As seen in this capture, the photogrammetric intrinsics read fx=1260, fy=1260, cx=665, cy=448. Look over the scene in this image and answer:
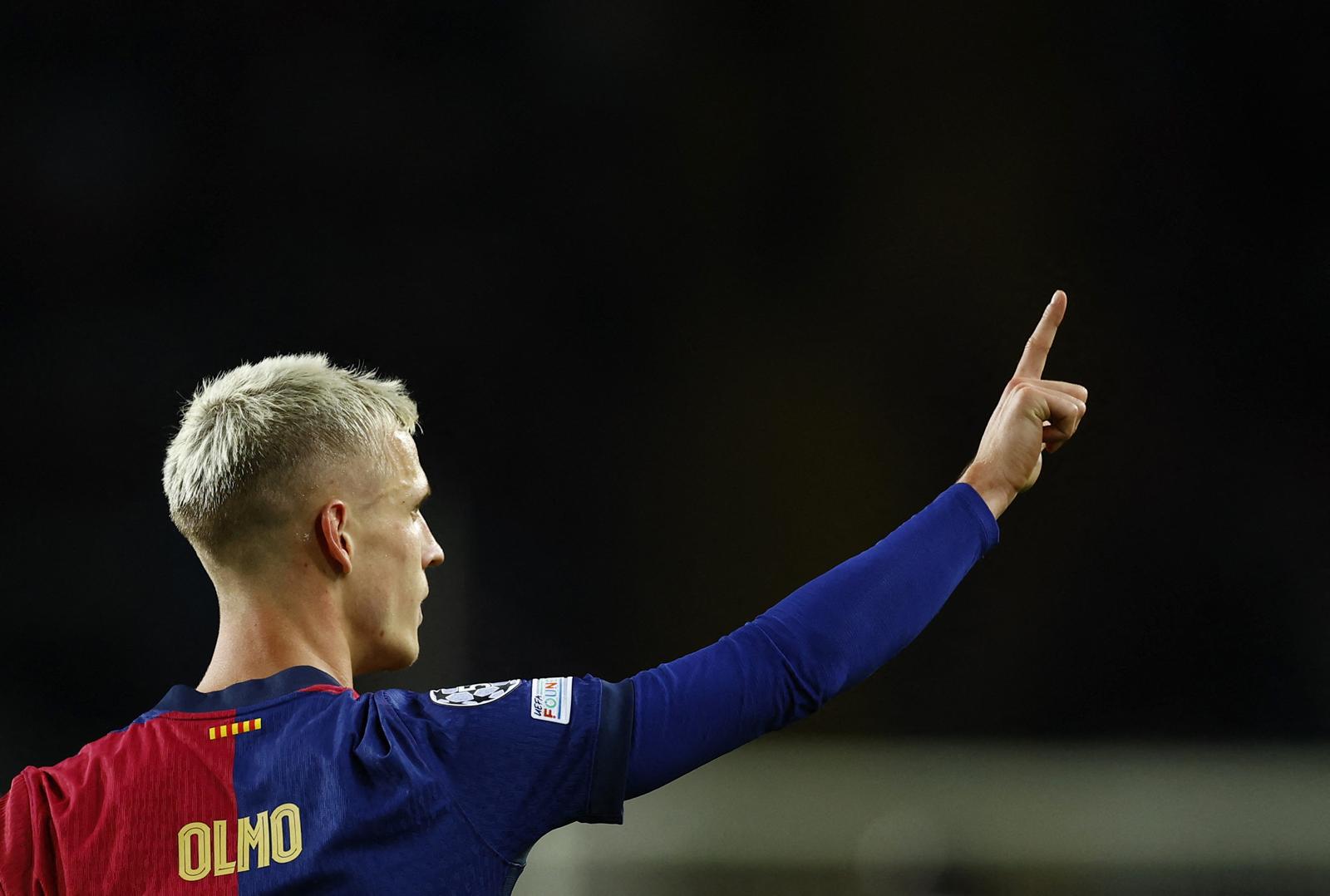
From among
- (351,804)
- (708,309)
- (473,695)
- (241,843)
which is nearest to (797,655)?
(473,695)

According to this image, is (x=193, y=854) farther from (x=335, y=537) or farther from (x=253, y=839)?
(x=335, y=537)

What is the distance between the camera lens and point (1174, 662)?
4.39 metres

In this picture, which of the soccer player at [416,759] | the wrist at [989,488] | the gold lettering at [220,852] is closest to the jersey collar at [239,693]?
the soccer player at [416,759]

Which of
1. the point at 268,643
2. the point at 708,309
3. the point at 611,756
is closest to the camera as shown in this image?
the point at 611,756

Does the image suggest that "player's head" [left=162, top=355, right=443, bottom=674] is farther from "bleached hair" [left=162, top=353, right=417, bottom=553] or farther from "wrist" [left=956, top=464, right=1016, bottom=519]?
"wrist" [left=956, top=464, right=1016, bottom=519]

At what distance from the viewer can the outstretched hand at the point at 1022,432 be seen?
1.22 meters

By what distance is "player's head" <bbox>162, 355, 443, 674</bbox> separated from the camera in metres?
1.21

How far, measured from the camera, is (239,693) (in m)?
1.12

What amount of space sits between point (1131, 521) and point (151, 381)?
347 cm

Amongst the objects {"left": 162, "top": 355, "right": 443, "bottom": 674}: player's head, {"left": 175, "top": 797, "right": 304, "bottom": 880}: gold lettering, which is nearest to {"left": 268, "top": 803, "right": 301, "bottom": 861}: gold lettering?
{"left": 175, "top": 797, "right": 304, "bottom": 880}: gold lettering

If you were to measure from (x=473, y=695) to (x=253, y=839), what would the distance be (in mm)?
213

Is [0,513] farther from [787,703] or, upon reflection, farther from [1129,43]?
[1129,43]

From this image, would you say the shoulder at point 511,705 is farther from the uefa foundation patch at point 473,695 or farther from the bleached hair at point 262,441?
the bleached hair at point 262,441

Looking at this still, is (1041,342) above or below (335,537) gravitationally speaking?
above
